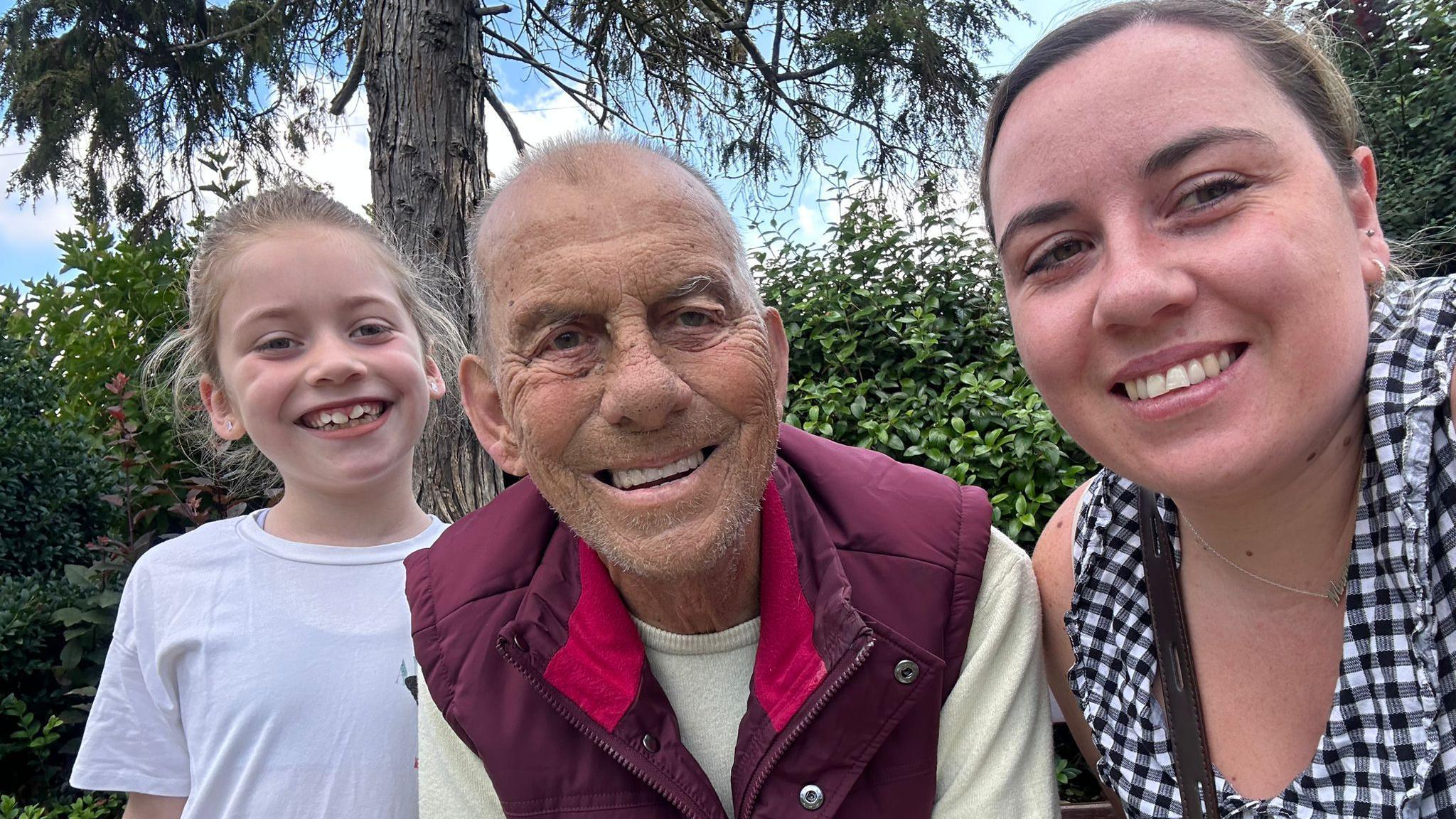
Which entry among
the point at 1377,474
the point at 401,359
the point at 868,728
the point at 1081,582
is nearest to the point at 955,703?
the point at 868,728

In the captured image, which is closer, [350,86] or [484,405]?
[484,405]

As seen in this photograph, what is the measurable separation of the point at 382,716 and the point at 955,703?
116cm

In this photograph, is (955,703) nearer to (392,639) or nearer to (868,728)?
(868,728)

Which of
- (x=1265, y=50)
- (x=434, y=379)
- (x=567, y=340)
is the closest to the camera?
(x=1265, y=50)

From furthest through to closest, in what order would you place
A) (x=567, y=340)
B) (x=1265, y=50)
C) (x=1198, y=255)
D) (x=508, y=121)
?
1. (x=508, y=121)
2. (x=567, y=340)
3. (x=1265, y=50)
4. (x=1198, y=255)

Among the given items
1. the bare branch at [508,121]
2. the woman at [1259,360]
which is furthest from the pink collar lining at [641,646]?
the bare branch at [508,121]

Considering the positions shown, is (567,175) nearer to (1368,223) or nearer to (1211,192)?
(1211,192)

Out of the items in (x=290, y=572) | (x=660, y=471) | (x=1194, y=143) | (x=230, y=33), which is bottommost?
(x=290, y=572)

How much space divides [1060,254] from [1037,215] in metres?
0.08

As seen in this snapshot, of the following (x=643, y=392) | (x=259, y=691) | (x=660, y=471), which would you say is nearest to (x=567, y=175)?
(x=643, y=392)

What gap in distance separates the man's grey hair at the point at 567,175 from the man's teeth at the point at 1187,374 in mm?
685

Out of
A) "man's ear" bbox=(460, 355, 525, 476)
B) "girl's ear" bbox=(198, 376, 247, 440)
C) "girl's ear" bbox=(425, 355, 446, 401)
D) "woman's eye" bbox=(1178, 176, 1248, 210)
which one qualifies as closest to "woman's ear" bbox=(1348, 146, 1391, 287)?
"woman's eye" bbox=(1178, 176, 1248, 210)

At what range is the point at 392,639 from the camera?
193 centimetres

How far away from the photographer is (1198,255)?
1206 millimetres
